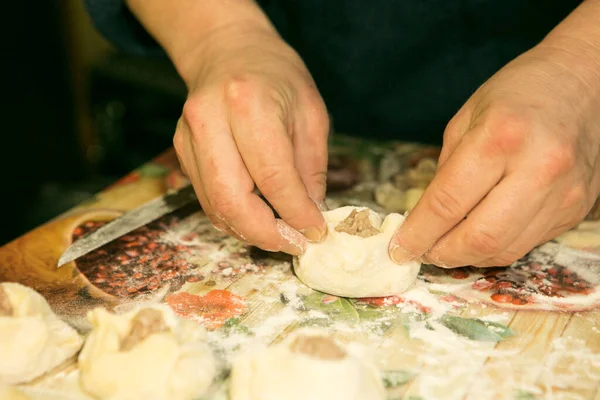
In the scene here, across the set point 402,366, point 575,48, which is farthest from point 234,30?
point 402,366

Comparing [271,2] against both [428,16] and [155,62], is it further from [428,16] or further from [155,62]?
[155,62]

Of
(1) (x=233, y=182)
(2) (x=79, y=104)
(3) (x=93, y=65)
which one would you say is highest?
(1) (x=233, y=182)

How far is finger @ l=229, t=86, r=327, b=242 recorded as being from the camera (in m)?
1.26

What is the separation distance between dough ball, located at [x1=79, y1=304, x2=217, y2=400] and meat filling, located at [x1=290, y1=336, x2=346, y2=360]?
0.16 metres

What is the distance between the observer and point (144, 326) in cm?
114

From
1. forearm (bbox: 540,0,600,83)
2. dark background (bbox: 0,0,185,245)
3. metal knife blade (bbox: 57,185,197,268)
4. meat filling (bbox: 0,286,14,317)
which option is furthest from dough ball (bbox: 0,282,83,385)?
dark background (bbox: 0,0,185,245)

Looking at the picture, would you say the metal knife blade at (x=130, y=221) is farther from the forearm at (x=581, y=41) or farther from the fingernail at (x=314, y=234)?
the forearm at (x=581, y=41)

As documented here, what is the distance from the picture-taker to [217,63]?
1466 millimetres

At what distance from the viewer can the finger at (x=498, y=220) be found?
1180mm

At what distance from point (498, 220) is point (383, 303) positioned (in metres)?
0.31

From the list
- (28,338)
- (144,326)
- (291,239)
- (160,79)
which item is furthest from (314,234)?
(160,79)

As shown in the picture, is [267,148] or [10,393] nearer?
[10,393]

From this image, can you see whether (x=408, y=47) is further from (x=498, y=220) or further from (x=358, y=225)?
(x=498, y=220)

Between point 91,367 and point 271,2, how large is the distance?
1.31 meters
